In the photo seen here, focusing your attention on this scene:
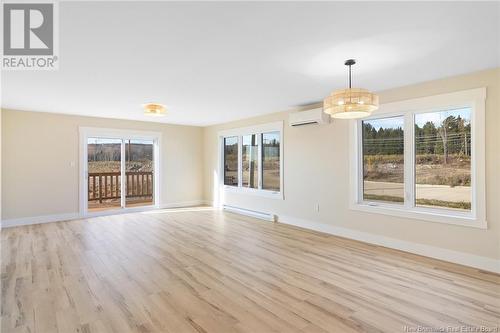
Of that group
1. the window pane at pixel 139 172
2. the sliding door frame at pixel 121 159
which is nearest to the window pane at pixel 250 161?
the sliding door frame at pixel 121 159

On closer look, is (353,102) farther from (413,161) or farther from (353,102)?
(413,161)

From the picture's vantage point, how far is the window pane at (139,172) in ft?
22.6

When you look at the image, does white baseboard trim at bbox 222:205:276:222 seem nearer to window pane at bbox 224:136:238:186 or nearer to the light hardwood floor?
window pane at bbox 224:136:238:186

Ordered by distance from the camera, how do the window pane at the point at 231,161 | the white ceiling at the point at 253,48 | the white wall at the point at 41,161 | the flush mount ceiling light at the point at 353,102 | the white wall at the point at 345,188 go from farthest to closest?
the window pane at the point at 231,161 → the white wall at the point at 41,161 → the white wall at the point at 345,188 → the flush mount ceiling light at the point at 353,102 → the white ceiling at the point at 253,48

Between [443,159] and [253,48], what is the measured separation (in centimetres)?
296

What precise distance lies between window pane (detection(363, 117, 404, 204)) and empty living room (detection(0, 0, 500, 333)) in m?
0.02

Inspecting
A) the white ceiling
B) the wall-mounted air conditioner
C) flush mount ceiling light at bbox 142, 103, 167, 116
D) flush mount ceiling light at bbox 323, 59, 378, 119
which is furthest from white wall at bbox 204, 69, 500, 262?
flush mount ceiling light at bbox 142, 103, 167, 116

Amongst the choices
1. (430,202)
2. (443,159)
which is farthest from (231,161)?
(443,159)

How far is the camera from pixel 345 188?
4.46m

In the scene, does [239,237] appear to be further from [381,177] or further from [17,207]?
[17,207]

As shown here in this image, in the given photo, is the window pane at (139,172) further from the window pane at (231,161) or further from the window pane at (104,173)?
the window pane at (231,161)

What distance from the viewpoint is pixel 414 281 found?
2816 mm

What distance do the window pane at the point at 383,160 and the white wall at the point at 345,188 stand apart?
1.01 feet

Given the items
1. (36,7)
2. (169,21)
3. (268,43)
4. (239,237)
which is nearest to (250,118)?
(239,237)
